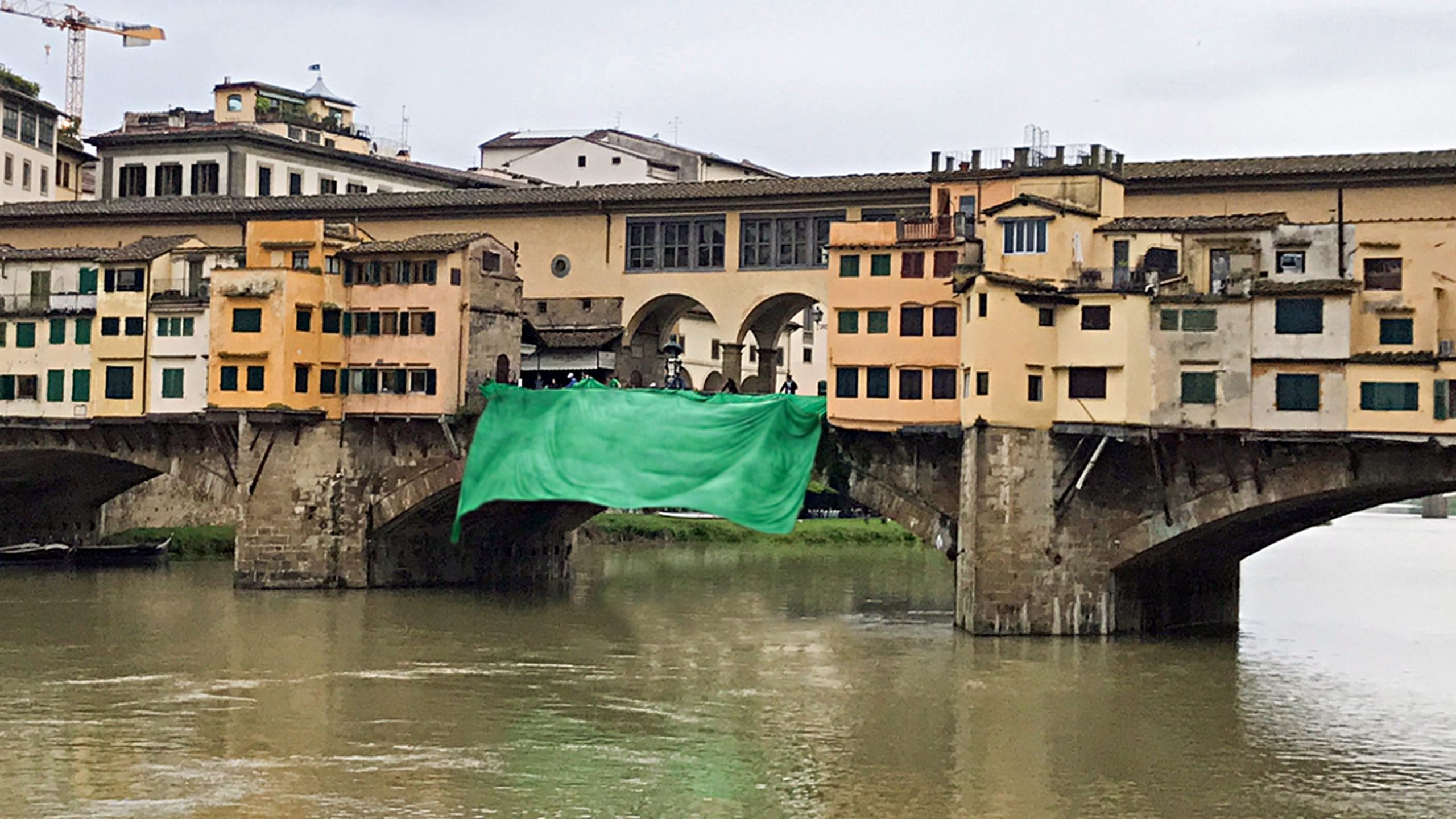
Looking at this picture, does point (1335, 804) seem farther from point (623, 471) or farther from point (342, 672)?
point (623, 471)

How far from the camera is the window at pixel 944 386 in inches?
1843

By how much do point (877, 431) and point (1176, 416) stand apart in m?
6.90

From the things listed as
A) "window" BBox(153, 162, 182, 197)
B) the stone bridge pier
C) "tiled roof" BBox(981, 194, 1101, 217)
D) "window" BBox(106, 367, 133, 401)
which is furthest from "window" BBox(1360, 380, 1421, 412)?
"window" BBox(153, 162, 182, 197)

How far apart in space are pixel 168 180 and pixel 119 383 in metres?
15.5

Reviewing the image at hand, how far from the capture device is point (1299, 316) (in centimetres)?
4347

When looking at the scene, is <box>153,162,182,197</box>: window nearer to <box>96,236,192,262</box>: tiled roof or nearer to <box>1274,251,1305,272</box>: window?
<box>96,236,192,262</box>: tiled roof

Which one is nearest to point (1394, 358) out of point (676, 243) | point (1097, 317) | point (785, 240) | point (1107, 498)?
point (1097, 317)

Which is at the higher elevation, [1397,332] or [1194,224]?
[1194,224]

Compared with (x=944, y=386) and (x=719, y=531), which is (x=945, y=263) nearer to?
(x=944, y=386)

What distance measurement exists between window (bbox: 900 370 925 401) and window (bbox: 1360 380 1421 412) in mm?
9478

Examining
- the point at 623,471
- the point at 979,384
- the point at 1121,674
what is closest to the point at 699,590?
the point at 623,471

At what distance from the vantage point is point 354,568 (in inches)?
2149

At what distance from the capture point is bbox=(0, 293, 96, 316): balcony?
57375mm

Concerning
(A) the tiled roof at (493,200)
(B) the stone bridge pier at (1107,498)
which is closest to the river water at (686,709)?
(B) the stone bridge pier at (1107,498)
